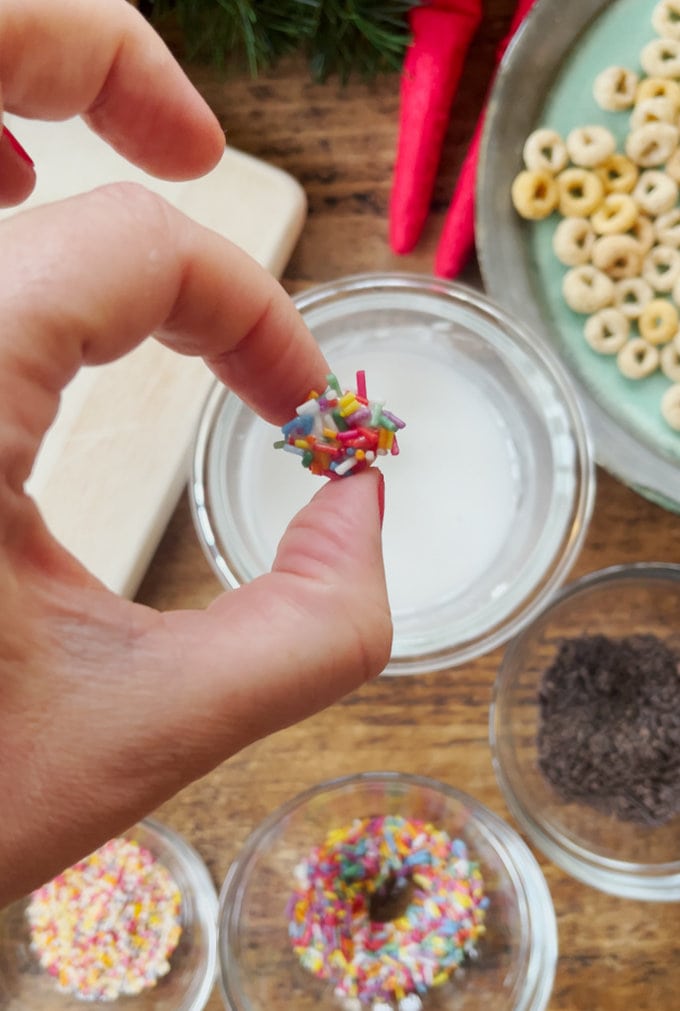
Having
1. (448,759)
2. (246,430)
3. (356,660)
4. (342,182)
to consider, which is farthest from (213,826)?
(342,182)

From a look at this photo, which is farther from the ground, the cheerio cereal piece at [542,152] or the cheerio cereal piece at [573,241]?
the cheerio cereal piece at [542,152]


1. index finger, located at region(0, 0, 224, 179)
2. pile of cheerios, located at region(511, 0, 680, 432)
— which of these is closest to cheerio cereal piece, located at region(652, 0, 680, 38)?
pile of cheerios, located at region(511, 0, 680, 432)

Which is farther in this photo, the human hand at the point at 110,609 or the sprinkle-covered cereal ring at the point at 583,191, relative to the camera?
the sprinkle-covered cereal ring at the point at 583,191

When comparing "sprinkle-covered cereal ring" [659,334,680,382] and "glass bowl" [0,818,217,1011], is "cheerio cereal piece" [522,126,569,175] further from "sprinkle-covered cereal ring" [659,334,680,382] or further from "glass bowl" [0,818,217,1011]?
"glass bowl" [0,818,217,1011]

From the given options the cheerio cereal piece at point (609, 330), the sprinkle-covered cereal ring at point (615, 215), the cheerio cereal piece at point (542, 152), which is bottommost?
the cheerio cereal piece at point (609, 330)

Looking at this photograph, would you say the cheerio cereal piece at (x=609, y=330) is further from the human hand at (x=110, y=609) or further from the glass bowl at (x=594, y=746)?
the human hand at (x=110, y=609)

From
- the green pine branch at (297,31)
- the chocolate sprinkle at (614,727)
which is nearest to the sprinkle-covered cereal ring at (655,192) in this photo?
the green pine branch at (297,31)

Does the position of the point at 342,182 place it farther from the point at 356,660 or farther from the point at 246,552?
the point at 356,660
